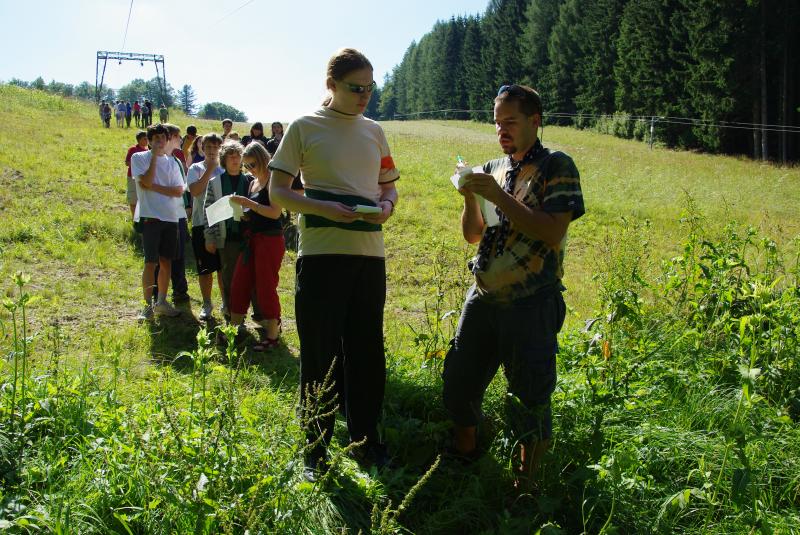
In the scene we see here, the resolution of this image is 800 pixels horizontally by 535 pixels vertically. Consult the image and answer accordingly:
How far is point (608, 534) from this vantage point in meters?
2.37

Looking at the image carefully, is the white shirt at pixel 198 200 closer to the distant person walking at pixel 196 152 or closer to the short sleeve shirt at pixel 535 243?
the distant person walking at pixel 196 152

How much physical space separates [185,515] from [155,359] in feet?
9.90

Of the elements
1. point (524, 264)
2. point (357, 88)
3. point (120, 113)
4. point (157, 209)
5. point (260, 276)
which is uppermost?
point (120, 113)

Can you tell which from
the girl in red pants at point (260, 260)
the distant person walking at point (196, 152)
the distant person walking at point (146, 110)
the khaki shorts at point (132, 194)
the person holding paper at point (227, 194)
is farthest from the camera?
the distant person walking at point (146, 110)

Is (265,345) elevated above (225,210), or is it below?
below

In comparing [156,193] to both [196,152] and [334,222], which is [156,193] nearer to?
[196,152]

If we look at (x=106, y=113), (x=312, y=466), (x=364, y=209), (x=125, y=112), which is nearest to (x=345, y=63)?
(x=364, y=209)

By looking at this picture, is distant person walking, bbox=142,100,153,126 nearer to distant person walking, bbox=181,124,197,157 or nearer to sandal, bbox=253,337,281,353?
distant person walking, bbox=181,124,197,157

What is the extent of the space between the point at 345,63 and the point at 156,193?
149 inches

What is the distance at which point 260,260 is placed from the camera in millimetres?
5180

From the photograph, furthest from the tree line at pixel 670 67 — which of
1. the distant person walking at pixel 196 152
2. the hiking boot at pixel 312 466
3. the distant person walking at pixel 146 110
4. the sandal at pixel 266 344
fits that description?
the hiking boot at pixel 312 466

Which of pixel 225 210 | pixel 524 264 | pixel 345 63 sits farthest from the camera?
pixel 225 210

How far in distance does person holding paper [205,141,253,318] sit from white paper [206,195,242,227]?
0.42 m

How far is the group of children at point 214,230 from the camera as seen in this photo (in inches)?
203
